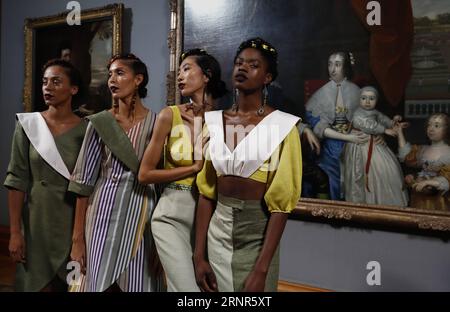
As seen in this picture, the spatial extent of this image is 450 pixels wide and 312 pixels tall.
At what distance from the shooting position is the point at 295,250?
2518 millimetres

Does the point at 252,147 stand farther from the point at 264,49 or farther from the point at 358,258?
the point at 358,258

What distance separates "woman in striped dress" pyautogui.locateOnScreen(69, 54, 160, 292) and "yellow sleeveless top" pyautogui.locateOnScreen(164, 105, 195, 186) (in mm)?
141

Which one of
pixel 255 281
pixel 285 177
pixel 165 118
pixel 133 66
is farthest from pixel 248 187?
pixel 133 66

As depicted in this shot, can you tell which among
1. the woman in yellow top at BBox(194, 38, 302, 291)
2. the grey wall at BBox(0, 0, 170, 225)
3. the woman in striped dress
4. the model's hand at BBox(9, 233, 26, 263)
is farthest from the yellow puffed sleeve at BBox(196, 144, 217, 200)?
the grey wall at BBox(0, 0, 170, 225)

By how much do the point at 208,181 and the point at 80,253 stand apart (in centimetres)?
59

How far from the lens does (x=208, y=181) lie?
1286 mm

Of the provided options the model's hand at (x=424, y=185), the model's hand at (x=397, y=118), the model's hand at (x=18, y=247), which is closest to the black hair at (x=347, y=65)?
the model's hand at (x=397, y=118)

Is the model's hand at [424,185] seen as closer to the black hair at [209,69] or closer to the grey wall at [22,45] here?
the black hair at [209,69]

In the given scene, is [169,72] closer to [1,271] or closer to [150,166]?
[150,166]

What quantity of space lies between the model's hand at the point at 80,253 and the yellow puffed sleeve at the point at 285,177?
729mm

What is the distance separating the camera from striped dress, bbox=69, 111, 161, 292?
1.43 metres

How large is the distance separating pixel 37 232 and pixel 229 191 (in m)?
0.85

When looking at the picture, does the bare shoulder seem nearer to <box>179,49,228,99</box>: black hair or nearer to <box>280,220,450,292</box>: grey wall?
<box>179,49,228,99</box>: black hair

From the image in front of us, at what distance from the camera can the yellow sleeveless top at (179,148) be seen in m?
1.34
